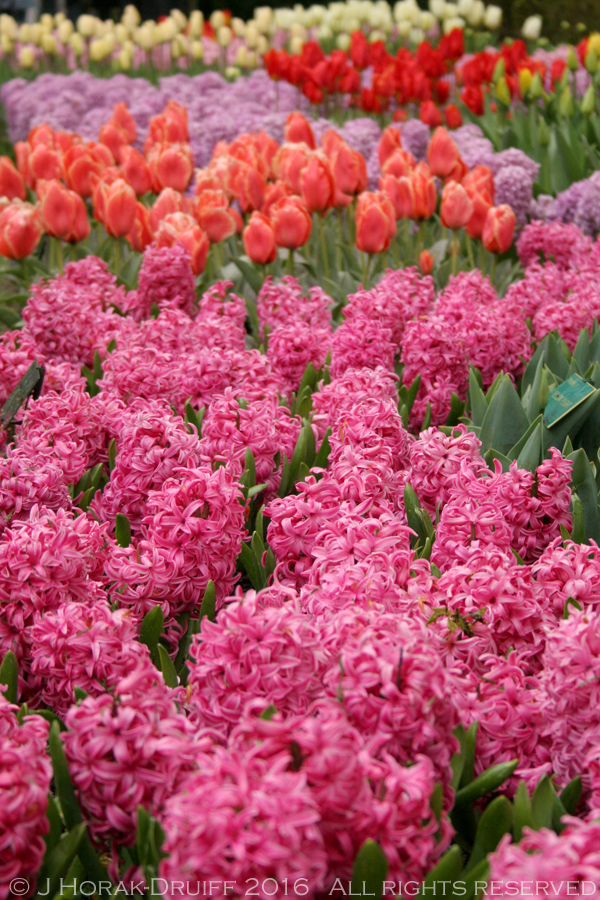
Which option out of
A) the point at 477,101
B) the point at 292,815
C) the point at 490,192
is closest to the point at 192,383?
the point at 292,815

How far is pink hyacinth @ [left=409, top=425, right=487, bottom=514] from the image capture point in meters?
1.79

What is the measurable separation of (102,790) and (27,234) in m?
2.81

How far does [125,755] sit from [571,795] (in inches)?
23.7

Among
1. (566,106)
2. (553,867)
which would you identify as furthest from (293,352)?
(566,106)

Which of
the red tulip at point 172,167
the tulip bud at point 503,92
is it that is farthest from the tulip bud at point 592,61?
the red tulip at point 172,167

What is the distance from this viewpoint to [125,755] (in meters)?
1.06

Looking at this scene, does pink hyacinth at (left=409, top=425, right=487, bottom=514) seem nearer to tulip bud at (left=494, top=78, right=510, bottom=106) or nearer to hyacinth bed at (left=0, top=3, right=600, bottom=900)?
hyacinth bed at (left=0, top=3, right=600, bottom=900)

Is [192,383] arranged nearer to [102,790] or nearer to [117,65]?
[102,790]

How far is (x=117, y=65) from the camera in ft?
33.7

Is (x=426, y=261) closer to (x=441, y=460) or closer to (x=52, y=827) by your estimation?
(x=441, y=460)

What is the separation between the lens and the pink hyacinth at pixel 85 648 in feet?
4.16

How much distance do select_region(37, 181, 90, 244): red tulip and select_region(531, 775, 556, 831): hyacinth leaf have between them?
3065 millimetres

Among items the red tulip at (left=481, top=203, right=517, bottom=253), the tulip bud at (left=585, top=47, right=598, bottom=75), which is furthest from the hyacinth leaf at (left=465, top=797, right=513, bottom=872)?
the tulip bud at (left=585, top=47, right=598, bottom=75)

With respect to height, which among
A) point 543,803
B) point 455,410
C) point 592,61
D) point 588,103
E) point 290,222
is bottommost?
point 455,410
